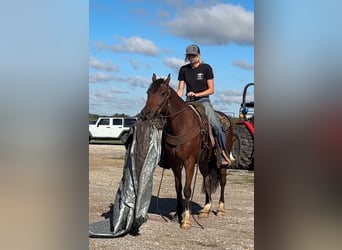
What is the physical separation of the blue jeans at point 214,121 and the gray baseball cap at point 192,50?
3.24 feet

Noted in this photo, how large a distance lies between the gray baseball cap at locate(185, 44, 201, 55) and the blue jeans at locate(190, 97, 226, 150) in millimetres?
986

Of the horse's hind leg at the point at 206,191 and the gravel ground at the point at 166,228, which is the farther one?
the horse's hind leg at the point at 206,191

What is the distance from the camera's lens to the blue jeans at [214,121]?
7.90 feet

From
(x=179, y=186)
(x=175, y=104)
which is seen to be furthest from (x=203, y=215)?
(x=175, y=104)

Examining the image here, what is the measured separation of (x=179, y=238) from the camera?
186 cm

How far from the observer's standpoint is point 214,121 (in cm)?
260

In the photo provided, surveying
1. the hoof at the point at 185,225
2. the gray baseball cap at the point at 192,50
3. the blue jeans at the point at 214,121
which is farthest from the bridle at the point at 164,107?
the gray baseball cap at the point at 192,50

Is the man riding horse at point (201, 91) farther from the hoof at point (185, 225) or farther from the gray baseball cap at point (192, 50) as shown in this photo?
Answer: the hoof at point (185, 225)

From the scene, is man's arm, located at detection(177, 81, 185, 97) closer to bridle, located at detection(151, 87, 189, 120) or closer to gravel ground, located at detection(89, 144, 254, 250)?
bridle, located at detection(151, 87, 189, 120)

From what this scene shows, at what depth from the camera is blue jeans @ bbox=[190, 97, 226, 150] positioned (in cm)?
241
